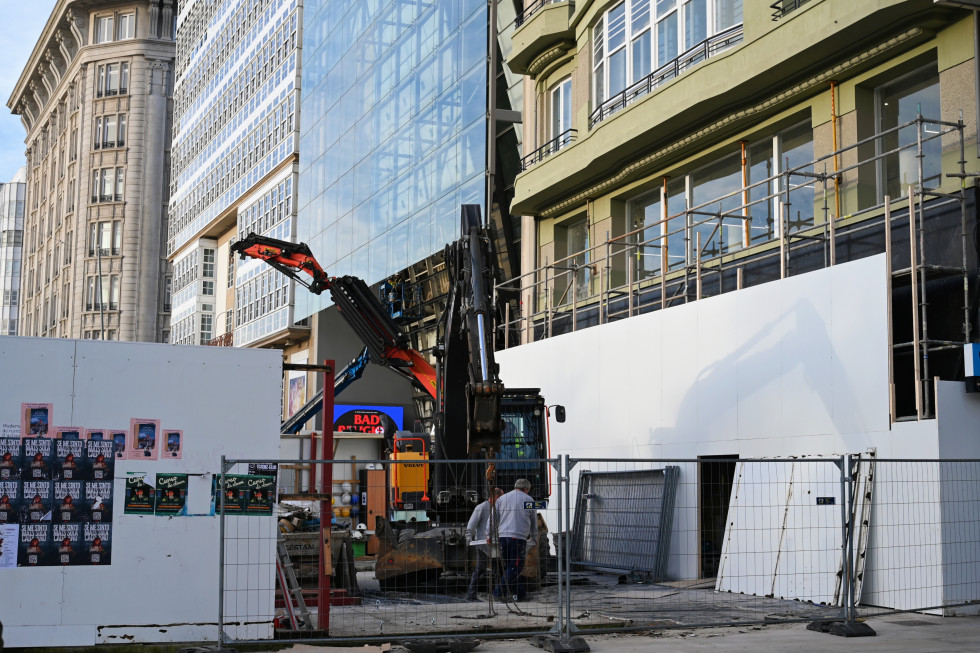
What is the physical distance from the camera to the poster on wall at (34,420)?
10.0 meters


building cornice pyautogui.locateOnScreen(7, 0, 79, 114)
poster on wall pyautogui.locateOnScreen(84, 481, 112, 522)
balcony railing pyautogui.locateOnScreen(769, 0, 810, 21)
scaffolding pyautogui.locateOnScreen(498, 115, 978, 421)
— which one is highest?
building cornice pyautogui.locateOnScreen(7, 0, 79, 114)

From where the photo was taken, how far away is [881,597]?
13672 mm

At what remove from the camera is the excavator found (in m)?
16.0

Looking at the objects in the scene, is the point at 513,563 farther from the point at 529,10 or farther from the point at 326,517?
the point at 529,10

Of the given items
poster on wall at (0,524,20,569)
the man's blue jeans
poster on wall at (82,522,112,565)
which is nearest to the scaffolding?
the man's blue jeans

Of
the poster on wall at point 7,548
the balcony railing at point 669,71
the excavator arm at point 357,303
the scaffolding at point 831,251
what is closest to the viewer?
the poster on wall at point 7,548

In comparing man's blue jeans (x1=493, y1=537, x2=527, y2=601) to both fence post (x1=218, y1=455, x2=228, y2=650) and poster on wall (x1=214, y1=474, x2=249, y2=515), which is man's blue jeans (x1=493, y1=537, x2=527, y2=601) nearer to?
poster on wall (x1=214, y1=474, x2=249, y2=515)

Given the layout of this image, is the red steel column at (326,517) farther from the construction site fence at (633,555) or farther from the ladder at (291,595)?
the ladder at (291,595)

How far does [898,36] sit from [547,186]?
1048 centimetres

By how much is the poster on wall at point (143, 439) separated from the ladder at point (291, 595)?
1.51 meters

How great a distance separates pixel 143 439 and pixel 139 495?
52 centimetres

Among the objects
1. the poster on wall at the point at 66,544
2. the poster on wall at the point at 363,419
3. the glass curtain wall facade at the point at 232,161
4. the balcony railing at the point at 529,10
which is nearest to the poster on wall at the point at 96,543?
the poster on wall at the point at 66,544

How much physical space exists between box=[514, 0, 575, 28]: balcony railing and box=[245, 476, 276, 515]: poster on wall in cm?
1908

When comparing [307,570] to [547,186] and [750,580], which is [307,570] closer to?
[750,580]
